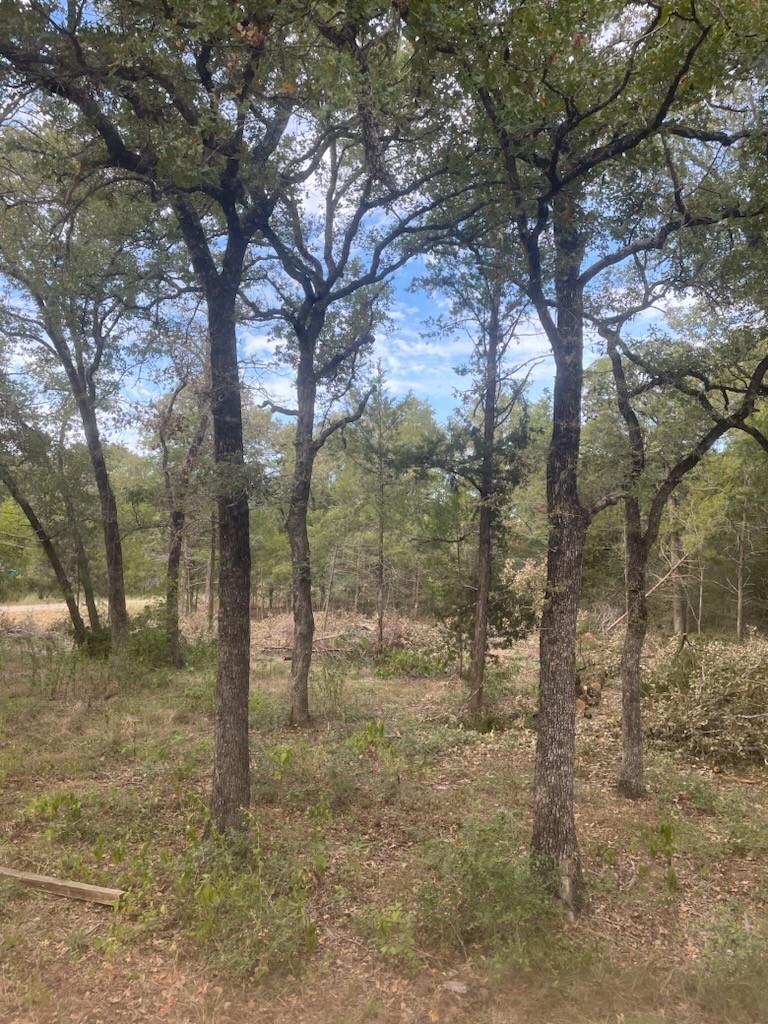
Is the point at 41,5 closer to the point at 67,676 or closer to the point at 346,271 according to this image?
the point at 346,271

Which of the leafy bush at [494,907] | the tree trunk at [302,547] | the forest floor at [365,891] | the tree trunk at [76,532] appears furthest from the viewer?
the tree trunk at [76,532]

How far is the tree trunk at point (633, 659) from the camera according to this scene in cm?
779

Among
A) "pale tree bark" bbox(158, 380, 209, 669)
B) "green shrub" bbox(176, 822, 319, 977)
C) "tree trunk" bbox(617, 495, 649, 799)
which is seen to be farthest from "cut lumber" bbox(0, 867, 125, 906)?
"pale tree bark" bbox(158, 380, 209, 669)

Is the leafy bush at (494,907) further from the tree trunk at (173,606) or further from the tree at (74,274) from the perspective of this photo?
the tree trunk at (173,606)

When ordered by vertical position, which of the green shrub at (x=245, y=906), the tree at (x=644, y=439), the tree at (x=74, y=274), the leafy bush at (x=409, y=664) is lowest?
the leafy bush at (x=409, y=664)

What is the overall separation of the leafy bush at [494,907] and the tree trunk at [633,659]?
3118 mm

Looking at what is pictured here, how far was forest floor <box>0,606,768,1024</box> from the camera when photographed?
4105 millimetres

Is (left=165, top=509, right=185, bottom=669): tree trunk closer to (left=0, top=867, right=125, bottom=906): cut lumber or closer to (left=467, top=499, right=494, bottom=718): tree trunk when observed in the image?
(left=467, top=499, right=494, bottom=718): tree trunk

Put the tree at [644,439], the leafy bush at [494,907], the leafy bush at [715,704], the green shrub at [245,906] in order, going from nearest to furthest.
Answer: the green shrub at [245,906], the leafy bush at [494,907], the tree at [644,439], the leafy bush at [715,704]

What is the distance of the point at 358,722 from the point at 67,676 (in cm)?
633

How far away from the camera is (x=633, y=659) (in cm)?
786

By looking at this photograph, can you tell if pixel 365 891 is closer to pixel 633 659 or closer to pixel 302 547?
pixel 633 659

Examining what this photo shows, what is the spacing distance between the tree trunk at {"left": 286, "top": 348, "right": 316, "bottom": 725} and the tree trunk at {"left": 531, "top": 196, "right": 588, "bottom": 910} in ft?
18.2

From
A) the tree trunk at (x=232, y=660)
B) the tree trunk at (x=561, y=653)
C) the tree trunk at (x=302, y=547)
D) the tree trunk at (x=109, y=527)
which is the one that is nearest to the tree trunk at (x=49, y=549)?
the tree trunk at (x=109, y=527)
